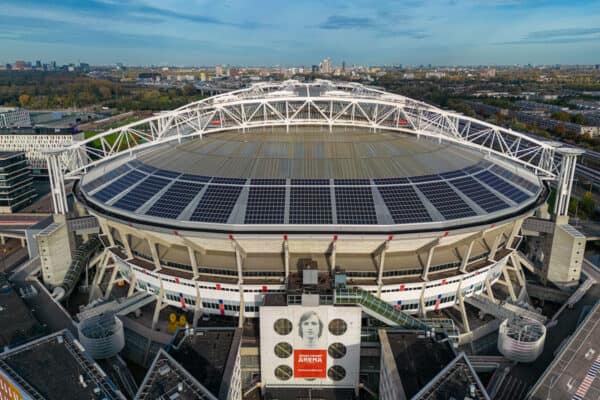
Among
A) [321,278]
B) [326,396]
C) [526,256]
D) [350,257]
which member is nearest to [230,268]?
[321,278]

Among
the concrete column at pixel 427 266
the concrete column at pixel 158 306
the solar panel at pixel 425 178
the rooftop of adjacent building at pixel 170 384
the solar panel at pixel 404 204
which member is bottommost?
the concrete column at pixel 158 306

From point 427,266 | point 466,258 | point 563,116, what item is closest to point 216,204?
point 427,266

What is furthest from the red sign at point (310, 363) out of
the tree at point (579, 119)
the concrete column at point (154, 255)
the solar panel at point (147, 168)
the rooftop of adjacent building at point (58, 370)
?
the tree at point (579, 119)

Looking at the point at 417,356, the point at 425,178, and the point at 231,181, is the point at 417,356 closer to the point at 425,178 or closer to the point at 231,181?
the point at 425,178

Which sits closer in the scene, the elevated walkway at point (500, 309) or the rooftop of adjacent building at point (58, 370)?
the rooftop of adjacent building at point (58, 370)

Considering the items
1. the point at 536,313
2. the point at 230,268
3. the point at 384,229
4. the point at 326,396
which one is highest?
the point at 384,229

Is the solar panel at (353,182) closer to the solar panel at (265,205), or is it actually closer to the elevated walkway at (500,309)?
the solar panel at (265,205)

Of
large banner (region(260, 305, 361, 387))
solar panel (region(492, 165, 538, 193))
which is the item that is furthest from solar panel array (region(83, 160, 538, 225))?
large banner (region(260, 305, 361, 387))

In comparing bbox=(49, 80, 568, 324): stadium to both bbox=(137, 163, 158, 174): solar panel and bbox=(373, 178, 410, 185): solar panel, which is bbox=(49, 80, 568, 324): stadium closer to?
bbox=(373, 178, 410, 185): solar panel

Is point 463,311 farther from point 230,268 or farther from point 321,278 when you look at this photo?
point 230,268
